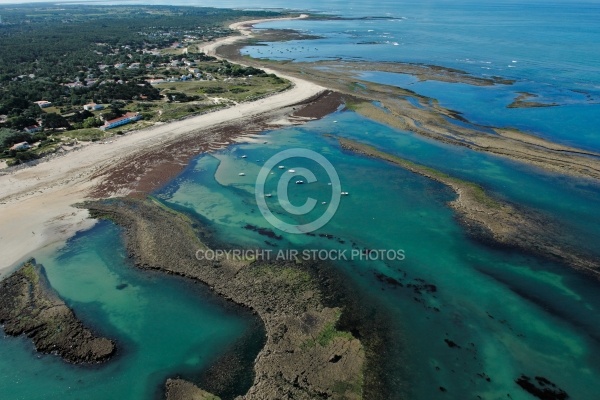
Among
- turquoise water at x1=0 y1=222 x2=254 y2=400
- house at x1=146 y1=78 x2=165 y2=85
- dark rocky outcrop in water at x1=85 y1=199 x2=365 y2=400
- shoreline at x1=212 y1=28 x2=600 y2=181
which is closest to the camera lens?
dark rocky outcrop in water at x1=85 y1=199 x2=365 y2=400

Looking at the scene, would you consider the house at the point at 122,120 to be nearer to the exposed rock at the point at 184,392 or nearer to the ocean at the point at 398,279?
the ocean at the point at 398,279

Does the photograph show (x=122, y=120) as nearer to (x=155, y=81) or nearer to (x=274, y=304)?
(x=155, y=81)

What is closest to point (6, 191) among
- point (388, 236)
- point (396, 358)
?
point (388, 236)

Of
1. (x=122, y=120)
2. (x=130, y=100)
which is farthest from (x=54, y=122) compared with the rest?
(x=130, y=100)

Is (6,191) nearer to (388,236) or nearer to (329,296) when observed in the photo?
(329,296)

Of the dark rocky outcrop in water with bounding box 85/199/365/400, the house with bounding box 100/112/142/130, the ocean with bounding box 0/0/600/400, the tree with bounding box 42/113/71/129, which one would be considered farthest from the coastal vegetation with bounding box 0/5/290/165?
the dark rocky outcrop in water with bounding box 85/199/365/400

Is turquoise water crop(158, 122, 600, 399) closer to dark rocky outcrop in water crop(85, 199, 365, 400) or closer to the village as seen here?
dark rocky outcrop in water crop(85, 199, 365, 400)
